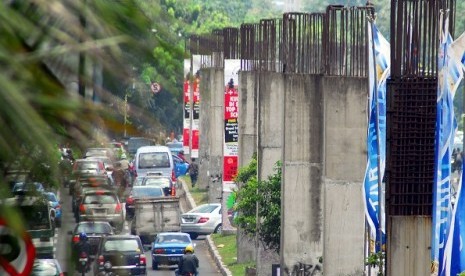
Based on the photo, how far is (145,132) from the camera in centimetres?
281

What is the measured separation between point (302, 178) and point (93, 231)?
26032 mm

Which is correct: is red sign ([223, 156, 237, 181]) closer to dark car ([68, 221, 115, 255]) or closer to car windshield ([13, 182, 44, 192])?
dark car ([68, 221, 115, 255])

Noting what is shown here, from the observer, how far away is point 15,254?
272 cm

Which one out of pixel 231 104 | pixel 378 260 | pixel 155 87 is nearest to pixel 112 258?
pixel 155 87

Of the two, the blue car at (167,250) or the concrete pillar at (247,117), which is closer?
the blue car at (167,250)

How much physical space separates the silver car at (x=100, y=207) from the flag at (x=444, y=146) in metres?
13.2

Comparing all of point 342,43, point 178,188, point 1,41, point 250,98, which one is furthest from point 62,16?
point 178,188

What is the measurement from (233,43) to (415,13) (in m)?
25.1

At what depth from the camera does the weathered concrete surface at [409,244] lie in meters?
17.7

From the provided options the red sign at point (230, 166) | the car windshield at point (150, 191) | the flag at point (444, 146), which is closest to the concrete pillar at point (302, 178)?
the red sign at point (230, 166)

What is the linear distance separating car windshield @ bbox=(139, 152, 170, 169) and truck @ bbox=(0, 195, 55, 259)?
5412cm

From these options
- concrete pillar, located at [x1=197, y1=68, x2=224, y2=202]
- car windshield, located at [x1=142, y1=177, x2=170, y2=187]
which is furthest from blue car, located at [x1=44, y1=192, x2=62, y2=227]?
concrete pillar, located at [x1=197, y1=68, x2=224, y2=202]

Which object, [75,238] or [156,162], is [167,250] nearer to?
[156,162]

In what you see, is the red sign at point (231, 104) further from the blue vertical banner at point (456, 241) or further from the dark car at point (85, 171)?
the dark car at point (85, 171)
